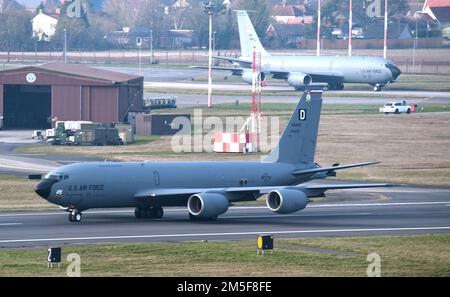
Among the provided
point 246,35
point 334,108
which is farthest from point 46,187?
point 246,35

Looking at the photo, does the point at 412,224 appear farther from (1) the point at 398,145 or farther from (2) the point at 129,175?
(1) the point at 398,145

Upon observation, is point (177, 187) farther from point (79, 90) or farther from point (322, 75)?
point (322, 75)

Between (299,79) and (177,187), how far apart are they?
90.5m

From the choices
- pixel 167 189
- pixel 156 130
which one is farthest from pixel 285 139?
pixel 156 130

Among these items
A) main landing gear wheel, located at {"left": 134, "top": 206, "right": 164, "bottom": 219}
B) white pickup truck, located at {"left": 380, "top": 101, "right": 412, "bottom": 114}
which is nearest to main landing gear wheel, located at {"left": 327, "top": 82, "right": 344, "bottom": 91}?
white pickup truck, located at {"left": 380, "top": 101, "right": 412, "bottom": 114}

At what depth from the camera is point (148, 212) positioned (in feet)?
171

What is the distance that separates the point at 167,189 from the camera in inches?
1997

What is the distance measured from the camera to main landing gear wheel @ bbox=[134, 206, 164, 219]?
51934 millimetres

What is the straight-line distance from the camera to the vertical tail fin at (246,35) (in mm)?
145625

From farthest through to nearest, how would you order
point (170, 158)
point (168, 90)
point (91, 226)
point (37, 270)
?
point (168, 90) < point (170, 158) < point (91, 226) < point (37, 270)

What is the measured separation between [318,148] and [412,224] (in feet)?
124

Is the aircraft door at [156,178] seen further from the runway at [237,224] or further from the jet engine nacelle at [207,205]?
the runway at [237,224]

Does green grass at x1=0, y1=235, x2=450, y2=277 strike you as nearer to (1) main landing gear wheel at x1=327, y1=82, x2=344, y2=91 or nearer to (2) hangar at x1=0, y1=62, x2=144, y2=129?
(2) hangar at x1=0, y1=62, x2=144, y2=129

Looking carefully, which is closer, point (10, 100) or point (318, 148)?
point (318, 148)
